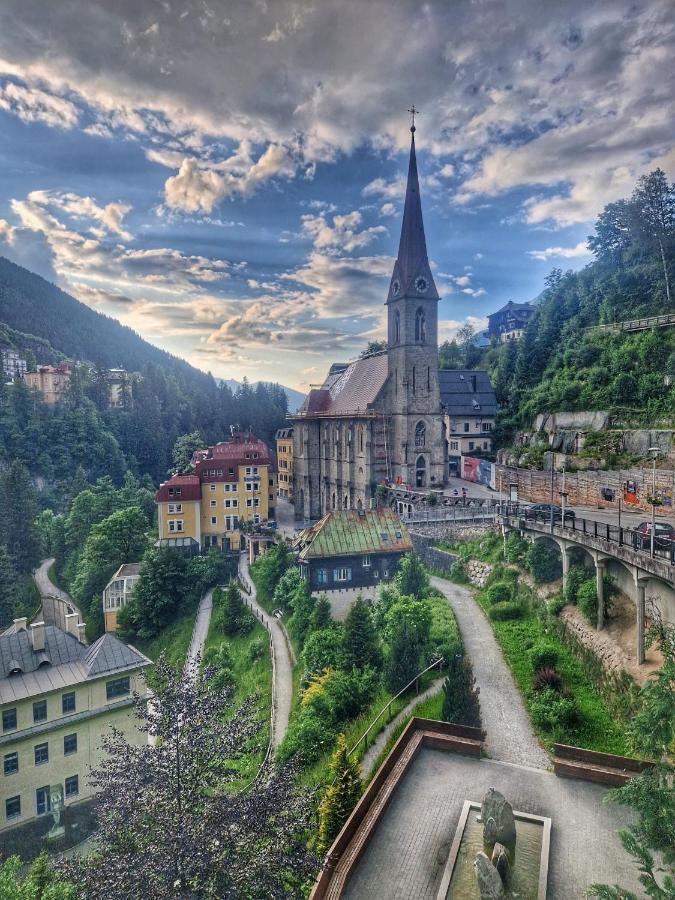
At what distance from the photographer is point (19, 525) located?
55781mm

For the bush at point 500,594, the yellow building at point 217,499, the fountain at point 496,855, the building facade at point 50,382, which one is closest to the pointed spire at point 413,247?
the yellow building at point 217,499

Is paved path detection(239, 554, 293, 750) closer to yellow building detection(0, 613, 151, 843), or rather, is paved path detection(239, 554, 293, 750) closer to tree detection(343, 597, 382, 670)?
tree detection(343, 597, 382, 670)

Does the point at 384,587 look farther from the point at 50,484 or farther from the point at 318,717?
the point at 50,484

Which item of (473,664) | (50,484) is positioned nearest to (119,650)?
(473,664)

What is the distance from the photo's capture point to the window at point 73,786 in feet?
86.4

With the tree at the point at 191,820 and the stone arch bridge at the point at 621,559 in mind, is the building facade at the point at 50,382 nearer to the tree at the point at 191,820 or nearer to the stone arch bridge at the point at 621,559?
the stone arch bridge at the point at 621,559

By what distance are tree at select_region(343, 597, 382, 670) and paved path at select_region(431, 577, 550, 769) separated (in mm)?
4303

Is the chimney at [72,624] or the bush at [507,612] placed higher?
the bush at [507,612]

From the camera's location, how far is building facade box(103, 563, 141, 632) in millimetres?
43875

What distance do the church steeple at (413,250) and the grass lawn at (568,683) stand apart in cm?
3028

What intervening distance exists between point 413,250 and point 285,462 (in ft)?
122

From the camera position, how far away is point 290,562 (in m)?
38.7

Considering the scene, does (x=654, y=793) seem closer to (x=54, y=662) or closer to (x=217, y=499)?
(x=54, y=662)

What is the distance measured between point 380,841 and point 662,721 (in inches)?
294
